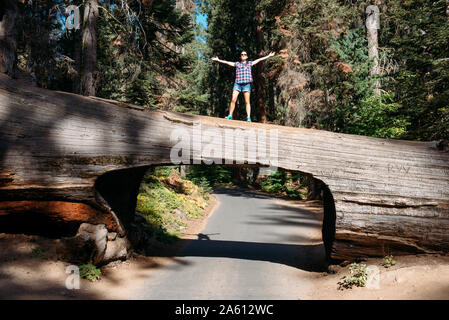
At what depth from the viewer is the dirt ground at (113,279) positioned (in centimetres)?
511

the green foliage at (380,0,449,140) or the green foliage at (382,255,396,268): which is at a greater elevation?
the green foliage at (380,0,449,140)

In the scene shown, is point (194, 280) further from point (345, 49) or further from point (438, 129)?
point (345, 49)

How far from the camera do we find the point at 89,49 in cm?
1127

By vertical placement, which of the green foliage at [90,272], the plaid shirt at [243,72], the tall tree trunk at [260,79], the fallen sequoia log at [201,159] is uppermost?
the tall tree trunk at [260,79]

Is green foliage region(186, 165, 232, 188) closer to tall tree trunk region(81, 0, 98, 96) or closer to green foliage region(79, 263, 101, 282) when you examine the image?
tall tree trunk region(81, 0, 98, 96)

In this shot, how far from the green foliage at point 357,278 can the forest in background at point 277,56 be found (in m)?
6.27

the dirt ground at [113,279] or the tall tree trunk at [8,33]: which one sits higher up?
the tall tree trunk at [8,33]

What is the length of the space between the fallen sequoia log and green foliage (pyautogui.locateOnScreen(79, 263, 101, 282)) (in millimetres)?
916

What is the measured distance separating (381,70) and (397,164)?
1812 centimetres

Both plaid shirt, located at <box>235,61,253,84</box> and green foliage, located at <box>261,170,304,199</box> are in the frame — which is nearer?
plaid shirt, located at <box>235,61,253,84</box>

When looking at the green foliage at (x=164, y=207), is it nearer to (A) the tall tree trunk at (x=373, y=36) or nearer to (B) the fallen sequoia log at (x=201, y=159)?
(B) the fallen sequoia log at (x=201, y=159)

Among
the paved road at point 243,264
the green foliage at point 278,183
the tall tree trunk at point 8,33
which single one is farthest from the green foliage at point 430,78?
the green foliage at point 278,183

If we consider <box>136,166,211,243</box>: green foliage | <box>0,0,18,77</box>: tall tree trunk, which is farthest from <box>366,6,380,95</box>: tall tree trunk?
<box>0,0,18,77</box>: tall tree trunk

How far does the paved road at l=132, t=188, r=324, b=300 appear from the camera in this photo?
20.3ft
